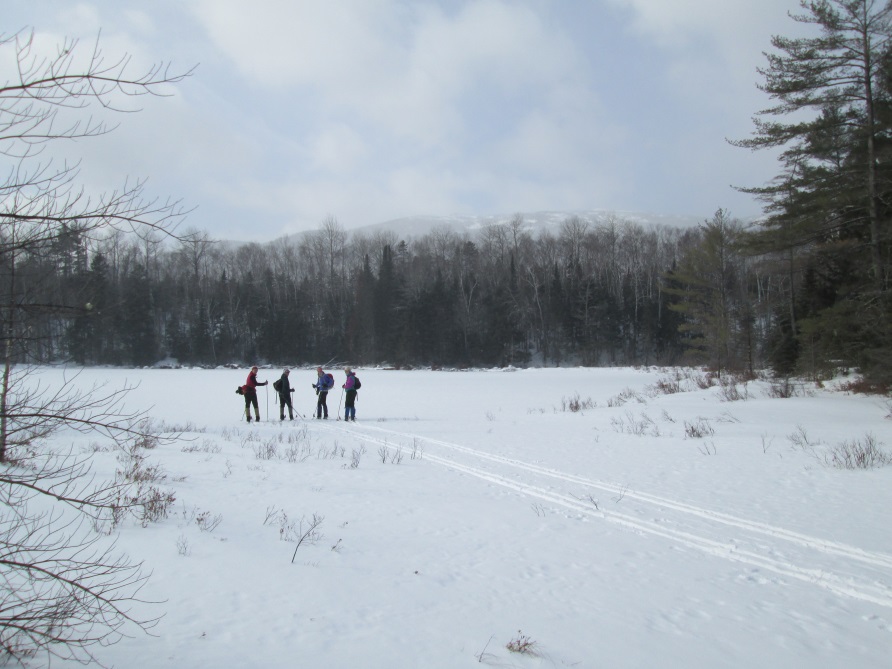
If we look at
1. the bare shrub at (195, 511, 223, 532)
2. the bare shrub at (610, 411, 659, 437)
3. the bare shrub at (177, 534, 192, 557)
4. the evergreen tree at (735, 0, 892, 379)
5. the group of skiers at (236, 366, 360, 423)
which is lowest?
the bare shrub at (610, 411, 659, 437)

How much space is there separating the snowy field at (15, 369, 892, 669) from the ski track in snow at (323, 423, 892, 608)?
35mm

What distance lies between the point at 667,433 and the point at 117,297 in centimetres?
1314

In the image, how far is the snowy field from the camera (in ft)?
12.1

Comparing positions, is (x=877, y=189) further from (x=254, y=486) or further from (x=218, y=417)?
(x=218, y=417)

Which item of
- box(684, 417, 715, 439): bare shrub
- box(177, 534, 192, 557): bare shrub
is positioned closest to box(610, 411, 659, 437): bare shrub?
box(684, 417, 715, 439): bare shrub

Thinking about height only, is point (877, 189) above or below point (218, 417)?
above

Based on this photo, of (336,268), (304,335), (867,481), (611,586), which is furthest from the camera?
(336,268)

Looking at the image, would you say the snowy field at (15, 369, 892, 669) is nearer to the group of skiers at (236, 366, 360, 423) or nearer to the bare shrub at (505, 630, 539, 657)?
the bare shrub at (505, 630, 539, 657)

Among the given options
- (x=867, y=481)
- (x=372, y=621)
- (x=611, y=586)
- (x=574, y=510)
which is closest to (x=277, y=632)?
(x=372, y=621)

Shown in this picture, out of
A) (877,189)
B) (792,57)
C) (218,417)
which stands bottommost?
(218,417)

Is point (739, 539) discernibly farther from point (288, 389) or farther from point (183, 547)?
point (288, 389)

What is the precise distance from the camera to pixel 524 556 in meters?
5.61

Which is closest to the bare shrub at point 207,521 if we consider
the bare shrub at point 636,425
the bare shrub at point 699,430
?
the bare shrub at point 636,425

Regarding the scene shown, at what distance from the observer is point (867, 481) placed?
26.3 ft
